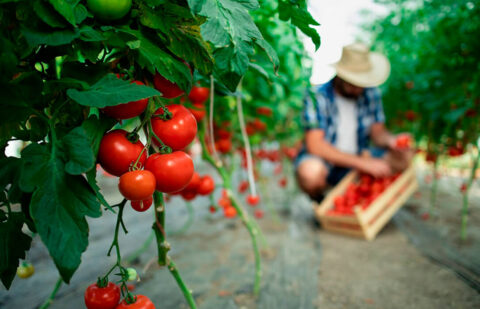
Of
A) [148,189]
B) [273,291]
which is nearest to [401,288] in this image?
[273,291]

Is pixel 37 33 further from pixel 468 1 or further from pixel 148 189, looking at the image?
pixel 468 1

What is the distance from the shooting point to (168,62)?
52 centimetres

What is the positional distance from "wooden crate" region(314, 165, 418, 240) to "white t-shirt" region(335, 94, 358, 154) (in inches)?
20.8

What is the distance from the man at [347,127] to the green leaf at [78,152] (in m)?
2.13

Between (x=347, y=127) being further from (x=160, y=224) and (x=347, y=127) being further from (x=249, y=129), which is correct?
(x=160, y=224)

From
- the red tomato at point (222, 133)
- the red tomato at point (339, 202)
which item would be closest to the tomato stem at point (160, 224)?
the red tomato at point (222, 133)

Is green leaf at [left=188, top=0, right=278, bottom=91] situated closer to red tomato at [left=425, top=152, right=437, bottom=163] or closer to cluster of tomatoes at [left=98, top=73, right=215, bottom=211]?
cluster of tomatoes at [left=98, top=73, right=215, bottom=211]

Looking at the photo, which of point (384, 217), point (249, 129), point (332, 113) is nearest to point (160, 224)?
point (249, 129)

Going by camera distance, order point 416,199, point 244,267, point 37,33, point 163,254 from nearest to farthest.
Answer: point 37,33 → point 163,254 → point 244,267 → point 416,199

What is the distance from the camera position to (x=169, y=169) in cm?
53

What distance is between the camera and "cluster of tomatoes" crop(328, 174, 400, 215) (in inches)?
85.8

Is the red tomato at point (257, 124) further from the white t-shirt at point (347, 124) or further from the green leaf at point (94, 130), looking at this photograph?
the green leaf at point (94, 130)

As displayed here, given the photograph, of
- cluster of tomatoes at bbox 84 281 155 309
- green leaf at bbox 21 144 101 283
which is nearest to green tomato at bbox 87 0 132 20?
green leaf at bbox 21 144 101 283

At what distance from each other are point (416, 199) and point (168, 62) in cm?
315
